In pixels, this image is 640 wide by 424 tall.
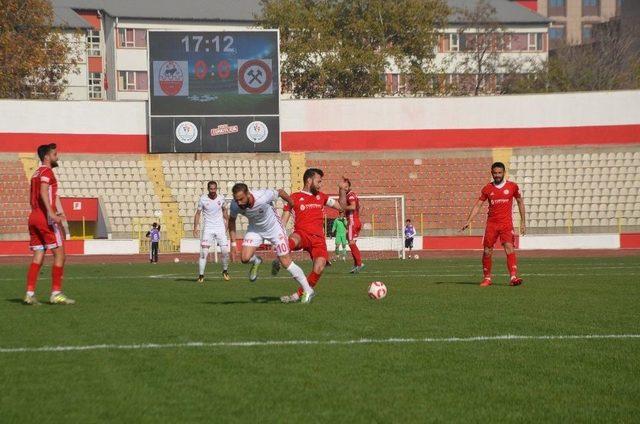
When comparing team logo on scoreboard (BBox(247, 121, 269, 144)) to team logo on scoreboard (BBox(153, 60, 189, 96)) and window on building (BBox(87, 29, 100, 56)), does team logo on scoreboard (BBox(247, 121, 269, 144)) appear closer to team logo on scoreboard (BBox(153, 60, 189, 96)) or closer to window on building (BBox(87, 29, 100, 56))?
team logo on scoreboard (BBox(153, 60, 189, 96))

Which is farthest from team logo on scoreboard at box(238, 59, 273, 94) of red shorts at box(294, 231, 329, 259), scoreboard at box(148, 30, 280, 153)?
red shorts at box(294, 231, 329, 259)

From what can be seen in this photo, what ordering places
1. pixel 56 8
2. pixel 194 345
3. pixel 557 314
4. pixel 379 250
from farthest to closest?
1. pixel 56 8
2. pixel 379 250
3. pixel 557 314
4. pixel 194 345

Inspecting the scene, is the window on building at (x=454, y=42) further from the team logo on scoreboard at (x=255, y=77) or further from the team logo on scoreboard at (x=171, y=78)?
the team logo on scoreboard at (x=171, y=78)

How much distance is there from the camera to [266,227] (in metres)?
15.3

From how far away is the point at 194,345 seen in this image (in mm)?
10414

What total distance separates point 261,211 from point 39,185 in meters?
2.96

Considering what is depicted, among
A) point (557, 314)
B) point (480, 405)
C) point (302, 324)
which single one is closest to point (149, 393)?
point (480, 405)

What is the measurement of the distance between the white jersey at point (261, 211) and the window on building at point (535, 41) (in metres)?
88.0

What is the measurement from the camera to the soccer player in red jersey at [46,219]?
576 inches

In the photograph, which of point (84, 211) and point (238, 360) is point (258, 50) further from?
point (238, 360)

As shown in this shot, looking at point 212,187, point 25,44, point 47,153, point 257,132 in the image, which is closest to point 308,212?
point 47,153

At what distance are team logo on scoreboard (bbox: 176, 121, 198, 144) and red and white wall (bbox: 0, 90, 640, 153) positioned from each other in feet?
8.81

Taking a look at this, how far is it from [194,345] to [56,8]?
84295 mm

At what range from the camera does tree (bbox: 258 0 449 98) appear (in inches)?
2741
